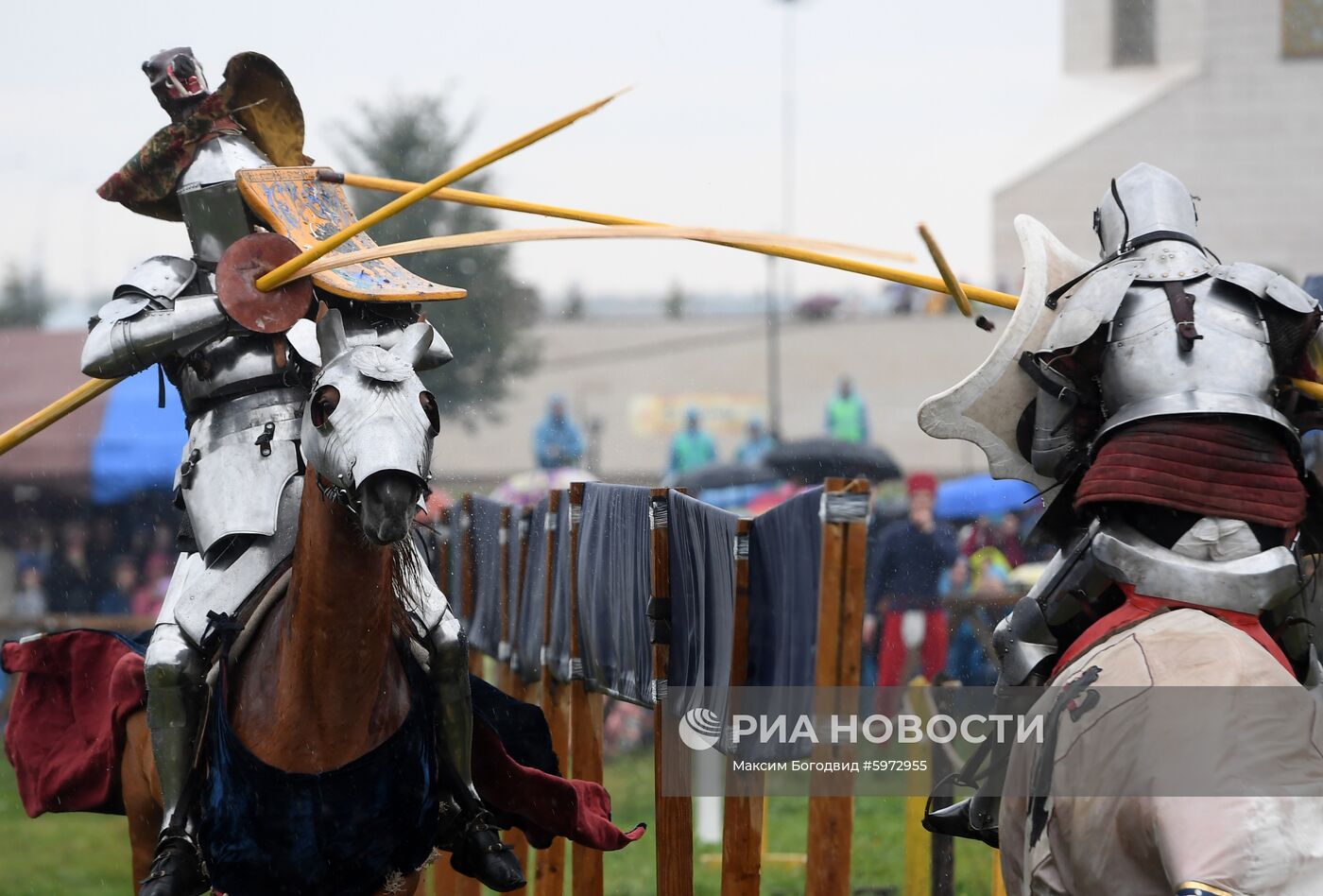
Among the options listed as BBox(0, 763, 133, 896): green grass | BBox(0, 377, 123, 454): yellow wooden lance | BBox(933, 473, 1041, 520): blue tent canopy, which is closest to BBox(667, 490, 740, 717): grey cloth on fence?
BBox(0, 377, 123, 454): yellow wooden lance

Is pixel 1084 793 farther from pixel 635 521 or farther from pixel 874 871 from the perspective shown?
pixel 874 871

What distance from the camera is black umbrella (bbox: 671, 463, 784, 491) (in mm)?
12383

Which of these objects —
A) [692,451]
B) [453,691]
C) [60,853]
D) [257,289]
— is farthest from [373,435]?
[692,451]

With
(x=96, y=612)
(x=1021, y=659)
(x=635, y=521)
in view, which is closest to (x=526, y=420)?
(x=96, y=612)

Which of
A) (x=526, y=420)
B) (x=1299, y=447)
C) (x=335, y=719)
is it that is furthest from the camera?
(x=526, y=420)

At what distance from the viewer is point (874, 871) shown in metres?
8.43

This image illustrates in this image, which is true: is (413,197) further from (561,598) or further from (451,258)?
(451,258)

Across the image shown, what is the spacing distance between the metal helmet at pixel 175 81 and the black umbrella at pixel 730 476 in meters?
6.39

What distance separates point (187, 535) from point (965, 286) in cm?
264

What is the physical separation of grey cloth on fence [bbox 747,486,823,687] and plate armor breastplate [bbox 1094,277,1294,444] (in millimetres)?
795

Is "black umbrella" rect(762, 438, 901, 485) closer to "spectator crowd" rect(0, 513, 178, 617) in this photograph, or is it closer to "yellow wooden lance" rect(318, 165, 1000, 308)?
"spectator crowd" rect(0, 513, 178, 617)

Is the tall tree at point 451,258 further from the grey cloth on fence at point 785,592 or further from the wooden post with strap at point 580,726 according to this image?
the grey cloth on fence at point 785,592

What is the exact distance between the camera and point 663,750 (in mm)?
5637

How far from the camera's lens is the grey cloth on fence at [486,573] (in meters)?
8.15
